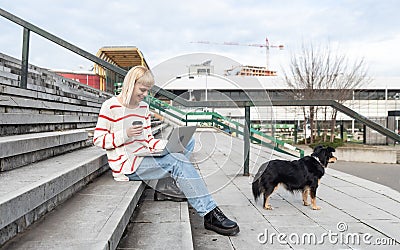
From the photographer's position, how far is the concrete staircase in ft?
5.36

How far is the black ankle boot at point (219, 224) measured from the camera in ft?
8.78

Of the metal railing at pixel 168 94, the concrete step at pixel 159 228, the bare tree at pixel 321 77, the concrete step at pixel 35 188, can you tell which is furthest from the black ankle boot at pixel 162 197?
the bare tree at pixel 321 77

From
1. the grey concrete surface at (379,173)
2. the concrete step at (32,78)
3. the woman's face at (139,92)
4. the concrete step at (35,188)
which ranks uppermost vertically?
the concrete step at (32,78)

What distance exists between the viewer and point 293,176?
11.3ft

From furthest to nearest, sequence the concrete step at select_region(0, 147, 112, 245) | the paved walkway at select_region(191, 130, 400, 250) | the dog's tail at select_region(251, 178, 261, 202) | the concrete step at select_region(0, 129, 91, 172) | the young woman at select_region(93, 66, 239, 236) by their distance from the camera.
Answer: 1. the dog's tail at select_region(251, 178, 261, 202)
2. the young woman at select_region(93, 66, 239, 236)
3. the paved walkway at select_region(191, 130, 400, 250)
4. the concrete step at select_region(0, 129, 91, 172)
5. the concrete step at select_region(0, 147, 112, 245)

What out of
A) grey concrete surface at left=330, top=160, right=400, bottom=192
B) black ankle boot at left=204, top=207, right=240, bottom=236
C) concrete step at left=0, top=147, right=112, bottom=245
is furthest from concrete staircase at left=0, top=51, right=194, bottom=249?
grey concrete surface at left=330, top=160, right=400, bottom=192

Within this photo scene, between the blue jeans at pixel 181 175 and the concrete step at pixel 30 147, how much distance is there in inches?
26.0

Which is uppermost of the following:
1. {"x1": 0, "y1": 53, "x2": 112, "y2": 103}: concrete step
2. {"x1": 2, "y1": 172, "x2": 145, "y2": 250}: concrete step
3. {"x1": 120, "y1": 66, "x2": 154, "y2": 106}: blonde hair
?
{"x1": 0, "y1": 53, "x2": 112, "y2": 103}: concrete step

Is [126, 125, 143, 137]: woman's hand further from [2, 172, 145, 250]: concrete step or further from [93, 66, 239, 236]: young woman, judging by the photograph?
[2, 172, 145, 250]: concrete step

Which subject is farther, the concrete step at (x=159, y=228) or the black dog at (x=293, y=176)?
the black dog at (x=293, y=176)

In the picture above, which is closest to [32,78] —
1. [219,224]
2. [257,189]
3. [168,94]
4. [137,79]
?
[168,94]

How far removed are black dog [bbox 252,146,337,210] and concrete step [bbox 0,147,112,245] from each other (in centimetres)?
160

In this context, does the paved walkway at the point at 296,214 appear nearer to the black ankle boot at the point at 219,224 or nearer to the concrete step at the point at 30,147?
the black ankle boot at the point at 219,224

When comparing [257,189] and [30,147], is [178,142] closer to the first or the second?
[257,189]
